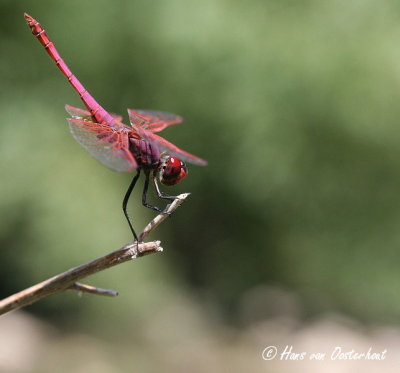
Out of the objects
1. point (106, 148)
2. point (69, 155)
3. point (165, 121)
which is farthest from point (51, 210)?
point (106, 148)

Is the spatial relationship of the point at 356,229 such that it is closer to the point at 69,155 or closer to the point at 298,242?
the point at 298,242

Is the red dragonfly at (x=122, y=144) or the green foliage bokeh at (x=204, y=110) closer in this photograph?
the red dragonfly at (x=122, y=144)
